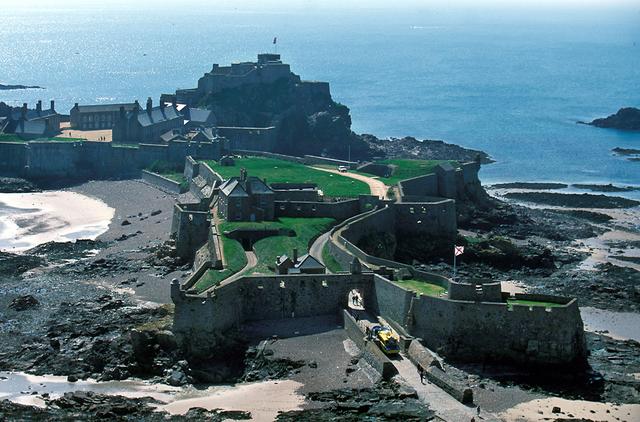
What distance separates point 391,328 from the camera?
52.4 meters

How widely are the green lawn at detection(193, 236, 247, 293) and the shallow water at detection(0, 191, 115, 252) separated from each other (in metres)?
16.5

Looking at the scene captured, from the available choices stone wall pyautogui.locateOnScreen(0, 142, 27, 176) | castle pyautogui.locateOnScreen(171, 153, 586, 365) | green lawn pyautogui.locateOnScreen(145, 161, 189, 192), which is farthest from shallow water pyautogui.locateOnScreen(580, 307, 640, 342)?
stone wall pyautogui.locateOnScreen(0, 142, 27, 176)

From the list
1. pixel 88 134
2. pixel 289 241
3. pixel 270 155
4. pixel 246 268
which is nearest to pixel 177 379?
pixel 246 268

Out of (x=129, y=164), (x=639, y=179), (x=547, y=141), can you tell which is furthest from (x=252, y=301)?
(x=547, y=141)

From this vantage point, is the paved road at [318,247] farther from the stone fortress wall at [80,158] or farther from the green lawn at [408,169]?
the stone fortress wall at [80,158]

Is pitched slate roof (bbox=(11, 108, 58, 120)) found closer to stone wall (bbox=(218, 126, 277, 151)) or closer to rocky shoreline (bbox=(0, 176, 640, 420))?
stone wall (bbox=(218, 126, 277, 151))

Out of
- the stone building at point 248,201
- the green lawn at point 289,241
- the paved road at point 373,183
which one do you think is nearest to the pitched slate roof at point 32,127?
the paved road at point 373,183

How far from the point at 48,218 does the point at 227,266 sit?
28.5 metres

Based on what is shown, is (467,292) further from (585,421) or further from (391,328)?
(585,421)

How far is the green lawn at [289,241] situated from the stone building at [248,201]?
1.12m

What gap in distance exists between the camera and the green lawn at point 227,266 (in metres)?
55.6

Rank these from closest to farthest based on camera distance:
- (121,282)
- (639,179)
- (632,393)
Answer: (632,393) → (121,282) → (639,179)

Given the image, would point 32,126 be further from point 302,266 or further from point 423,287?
point 423,287

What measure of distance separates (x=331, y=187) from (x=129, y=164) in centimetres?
2576
